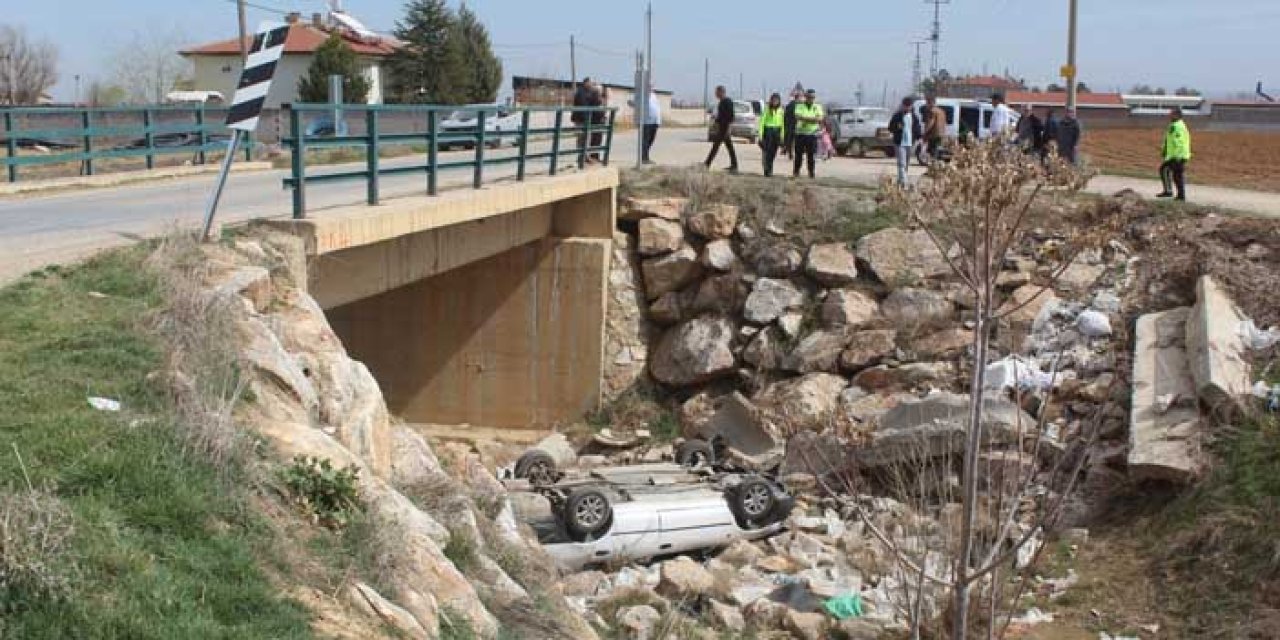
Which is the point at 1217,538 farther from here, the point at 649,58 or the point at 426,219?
the point at 649,58

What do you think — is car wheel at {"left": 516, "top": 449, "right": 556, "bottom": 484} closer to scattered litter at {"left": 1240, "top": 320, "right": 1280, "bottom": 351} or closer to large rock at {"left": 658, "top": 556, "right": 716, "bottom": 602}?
large rock at {"left": 658, "top": 556, "right": 716, "bottom": 602}

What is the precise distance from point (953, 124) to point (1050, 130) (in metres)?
13.7

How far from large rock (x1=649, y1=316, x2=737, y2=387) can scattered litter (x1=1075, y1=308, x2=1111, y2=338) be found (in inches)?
200

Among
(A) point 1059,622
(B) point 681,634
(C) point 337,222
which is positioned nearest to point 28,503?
(B) point 681,634

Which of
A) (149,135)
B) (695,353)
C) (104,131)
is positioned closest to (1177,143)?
(695,353)

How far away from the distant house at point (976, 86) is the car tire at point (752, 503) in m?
62.6

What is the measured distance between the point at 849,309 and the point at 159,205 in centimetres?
932

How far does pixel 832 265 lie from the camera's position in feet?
61.0

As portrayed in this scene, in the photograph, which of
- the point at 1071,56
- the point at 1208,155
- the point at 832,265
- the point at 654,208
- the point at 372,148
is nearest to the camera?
the point at 372,148

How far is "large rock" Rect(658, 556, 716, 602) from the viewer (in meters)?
11.0

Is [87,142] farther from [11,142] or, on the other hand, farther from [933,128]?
[933,128]

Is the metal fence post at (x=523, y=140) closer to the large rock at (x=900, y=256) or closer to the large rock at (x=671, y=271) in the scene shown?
the large rock at (x=671, y=271)

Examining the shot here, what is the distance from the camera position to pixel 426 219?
13453mm

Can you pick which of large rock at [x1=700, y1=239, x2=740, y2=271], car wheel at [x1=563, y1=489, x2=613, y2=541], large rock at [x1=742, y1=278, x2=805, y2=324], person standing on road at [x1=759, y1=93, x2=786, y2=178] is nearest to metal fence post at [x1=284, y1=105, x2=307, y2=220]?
car wheel at [x1=563, y1=489, x2=613, y2=541]
